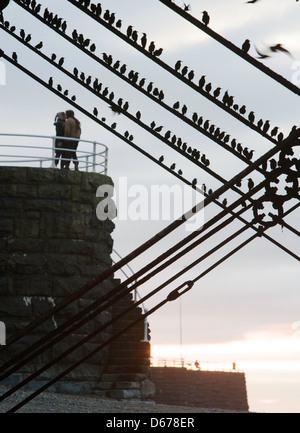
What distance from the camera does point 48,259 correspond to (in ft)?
60.5

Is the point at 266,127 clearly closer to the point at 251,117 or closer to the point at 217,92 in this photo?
the point at 251,117

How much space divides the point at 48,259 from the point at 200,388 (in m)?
20.6

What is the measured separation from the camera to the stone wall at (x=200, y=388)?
35.0 m

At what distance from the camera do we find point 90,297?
1872 centimetres

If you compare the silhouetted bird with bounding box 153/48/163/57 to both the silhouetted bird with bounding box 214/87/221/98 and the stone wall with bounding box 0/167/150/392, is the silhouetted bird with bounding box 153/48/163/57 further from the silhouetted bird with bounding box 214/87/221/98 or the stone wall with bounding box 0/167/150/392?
the stone wall with bounding box 0/167/150/392

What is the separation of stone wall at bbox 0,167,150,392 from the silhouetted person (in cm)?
59

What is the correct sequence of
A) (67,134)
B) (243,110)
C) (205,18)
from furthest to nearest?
(67,134) < (243,110) < (205,18)

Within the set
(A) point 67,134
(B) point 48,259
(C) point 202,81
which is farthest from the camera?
(A) point 67,134

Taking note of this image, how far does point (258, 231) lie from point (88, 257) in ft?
39.5

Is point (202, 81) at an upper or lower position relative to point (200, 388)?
lower

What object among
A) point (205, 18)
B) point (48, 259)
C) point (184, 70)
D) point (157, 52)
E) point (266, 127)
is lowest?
point (205, 18)

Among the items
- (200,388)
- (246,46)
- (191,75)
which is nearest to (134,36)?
(191,75)

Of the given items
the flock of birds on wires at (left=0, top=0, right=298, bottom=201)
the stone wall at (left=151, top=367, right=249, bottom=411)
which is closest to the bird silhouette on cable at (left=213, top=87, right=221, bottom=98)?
the flock of birds on wires at (left=0, top=0, right=298, bottom=201)

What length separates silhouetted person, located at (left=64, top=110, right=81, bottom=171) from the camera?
19.5 m
